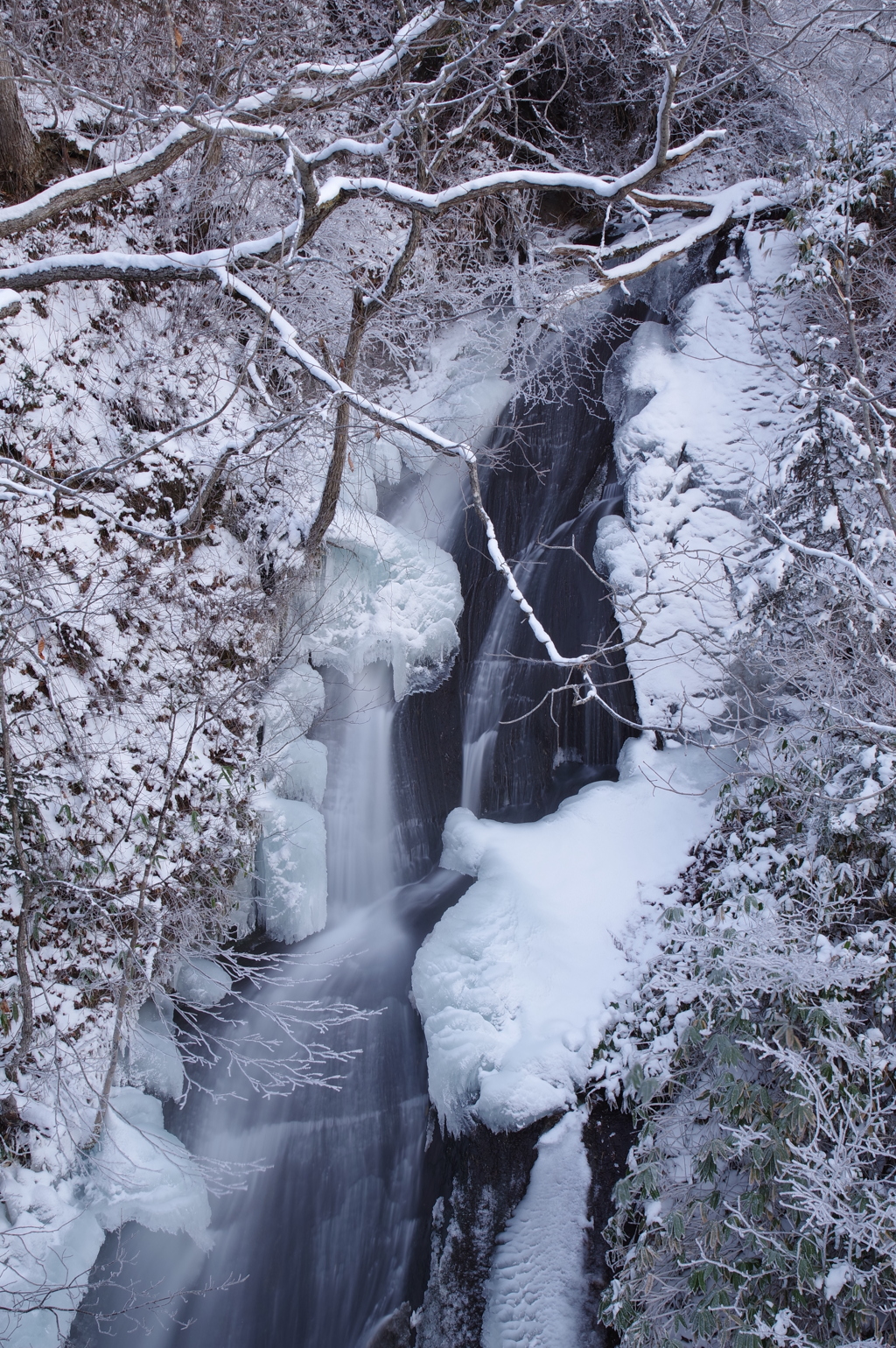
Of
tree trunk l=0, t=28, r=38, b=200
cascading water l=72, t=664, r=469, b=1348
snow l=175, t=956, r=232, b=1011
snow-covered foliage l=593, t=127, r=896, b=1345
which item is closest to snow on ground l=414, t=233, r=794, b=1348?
snow-covered foliage l=593, t=127, r=896, b=1345

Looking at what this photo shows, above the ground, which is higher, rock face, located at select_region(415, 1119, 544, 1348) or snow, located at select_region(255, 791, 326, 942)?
snow, located at select_region(255, 791, 326, 942)

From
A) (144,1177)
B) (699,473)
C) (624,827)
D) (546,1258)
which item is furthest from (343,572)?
(546,1258)

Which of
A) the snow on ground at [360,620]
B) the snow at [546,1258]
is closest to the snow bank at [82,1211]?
the snow on ground at [360,620]

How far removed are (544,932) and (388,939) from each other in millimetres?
1216

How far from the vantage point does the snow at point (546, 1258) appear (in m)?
3.68

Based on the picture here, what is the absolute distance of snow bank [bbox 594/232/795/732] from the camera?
565 centimetres

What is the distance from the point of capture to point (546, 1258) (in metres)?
3.82

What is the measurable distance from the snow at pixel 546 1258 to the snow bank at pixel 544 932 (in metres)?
0.24

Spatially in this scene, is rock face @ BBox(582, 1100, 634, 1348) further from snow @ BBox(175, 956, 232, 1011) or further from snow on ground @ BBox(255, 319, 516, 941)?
snow @ BBox(175, 956, 232, 1011)

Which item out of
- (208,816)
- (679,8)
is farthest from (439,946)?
(679,8)

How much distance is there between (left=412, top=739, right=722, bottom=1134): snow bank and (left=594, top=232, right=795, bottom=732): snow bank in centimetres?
72

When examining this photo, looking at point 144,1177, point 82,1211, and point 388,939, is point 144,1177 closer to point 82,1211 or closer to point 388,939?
point 82,1211

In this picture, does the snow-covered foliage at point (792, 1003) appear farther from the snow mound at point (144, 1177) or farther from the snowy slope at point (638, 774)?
the snow mound at point (144, 1177)

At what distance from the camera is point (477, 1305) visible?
3.84 m
